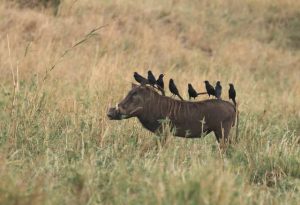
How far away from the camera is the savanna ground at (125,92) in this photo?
11.9 feet

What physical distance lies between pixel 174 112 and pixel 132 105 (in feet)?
1.15

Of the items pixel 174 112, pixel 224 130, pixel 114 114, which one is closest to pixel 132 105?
pixel 114 114

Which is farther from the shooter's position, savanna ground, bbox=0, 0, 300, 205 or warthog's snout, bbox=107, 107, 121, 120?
warthog's snout, bbox=107, 107, 121, 120

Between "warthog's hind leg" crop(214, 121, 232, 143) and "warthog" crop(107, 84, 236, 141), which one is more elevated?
"warthog" crop(107, 84, 236, 141)

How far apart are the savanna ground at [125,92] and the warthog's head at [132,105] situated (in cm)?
27

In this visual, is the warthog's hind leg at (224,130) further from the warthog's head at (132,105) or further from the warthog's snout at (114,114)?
the warthog's snout at (114,114)

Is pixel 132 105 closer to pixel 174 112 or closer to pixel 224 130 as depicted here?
pixel 174 112

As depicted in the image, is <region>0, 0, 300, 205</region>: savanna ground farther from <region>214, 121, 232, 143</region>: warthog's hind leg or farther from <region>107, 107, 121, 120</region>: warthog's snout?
<region>107, 107, 121, 120</region>: warthog's snout

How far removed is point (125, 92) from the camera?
7.38 metres

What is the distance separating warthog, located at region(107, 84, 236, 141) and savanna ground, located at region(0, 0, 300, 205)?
174 mm

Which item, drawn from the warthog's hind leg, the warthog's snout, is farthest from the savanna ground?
the warthog's snout

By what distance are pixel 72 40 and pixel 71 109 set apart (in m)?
4.49

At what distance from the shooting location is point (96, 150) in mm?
4883

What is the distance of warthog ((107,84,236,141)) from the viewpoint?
4.86m
